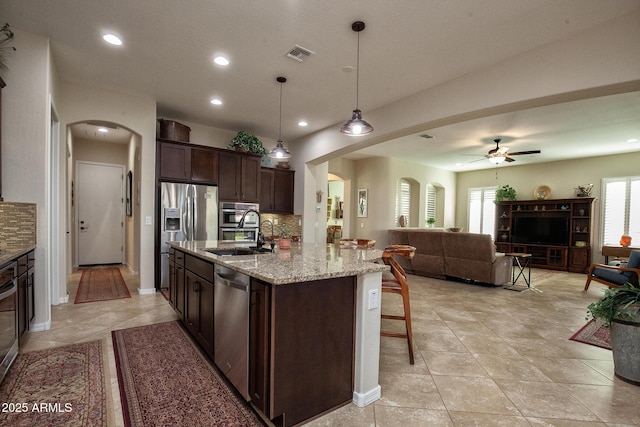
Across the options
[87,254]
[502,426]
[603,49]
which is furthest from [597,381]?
[87,254]

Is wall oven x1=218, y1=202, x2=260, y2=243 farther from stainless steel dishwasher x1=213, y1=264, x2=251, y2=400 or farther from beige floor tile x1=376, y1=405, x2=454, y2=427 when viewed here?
beige floor tile x1=376, y1=405, x2=454, y2=427

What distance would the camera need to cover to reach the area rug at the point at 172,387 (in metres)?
1.79

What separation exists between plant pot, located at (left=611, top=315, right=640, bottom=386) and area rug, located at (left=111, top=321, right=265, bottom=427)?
9.21ft

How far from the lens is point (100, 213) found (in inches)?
270

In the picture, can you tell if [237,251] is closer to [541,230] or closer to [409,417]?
[409,417]

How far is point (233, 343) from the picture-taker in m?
1.99

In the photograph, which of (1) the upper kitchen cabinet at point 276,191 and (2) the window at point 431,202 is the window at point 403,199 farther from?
(1) the upper kitchen cabinet at point 276,191

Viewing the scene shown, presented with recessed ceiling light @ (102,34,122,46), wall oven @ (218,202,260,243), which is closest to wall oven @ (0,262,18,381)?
recessed ceiling light @ (102,34,122,46)

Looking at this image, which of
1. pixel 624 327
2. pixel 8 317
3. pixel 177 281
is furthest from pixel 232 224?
pixel 624 327

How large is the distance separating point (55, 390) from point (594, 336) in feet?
16.2

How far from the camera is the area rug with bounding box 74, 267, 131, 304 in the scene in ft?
14.1

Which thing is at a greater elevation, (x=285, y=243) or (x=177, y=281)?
(x=285, y=243)

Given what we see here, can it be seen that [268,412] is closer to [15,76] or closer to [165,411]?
[165,411]

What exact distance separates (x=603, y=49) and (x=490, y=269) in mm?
3759
